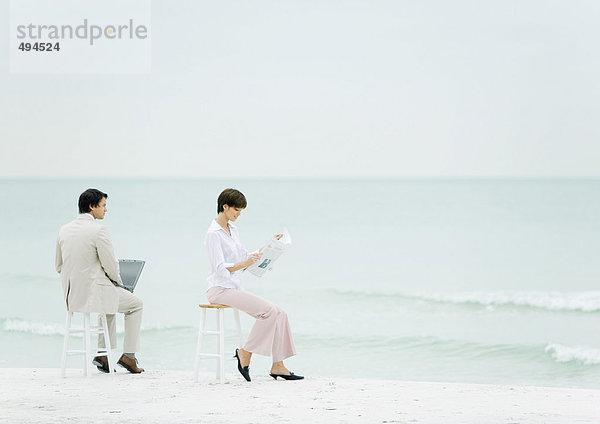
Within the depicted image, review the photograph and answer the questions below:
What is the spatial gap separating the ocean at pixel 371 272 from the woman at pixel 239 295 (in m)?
3.37

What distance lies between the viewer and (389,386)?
5.11m

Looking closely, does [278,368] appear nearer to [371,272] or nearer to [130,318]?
[130,318]

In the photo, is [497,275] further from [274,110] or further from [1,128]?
[1,128]

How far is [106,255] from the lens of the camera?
17.5ft

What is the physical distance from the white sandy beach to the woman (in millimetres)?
169

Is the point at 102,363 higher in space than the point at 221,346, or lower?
lower

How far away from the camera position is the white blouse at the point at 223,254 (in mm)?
5133

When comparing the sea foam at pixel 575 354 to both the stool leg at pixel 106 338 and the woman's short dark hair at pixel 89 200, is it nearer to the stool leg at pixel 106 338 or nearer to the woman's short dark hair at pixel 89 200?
the stool leg at pixel 106 338

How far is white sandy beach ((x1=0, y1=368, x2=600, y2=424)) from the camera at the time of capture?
418cm

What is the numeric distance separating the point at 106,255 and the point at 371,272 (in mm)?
9446

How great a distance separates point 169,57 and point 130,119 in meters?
1.02

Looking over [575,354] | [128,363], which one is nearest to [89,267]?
[128,363]

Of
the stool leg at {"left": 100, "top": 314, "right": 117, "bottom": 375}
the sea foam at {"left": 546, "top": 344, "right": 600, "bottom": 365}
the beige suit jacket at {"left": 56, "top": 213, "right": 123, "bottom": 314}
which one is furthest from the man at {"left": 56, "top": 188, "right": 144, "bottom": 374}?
the sea foam at {"left": 546, "top": 344, "right": 600, "bottom": 365}

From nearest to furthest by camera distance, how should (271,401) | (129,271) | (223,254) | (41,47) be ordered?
(271,401)
(223,254)
(129,271)
(41,47)
